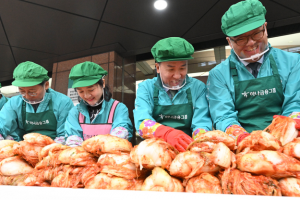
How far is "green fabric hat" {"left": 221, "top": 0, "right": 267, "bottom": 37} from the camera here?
142cm

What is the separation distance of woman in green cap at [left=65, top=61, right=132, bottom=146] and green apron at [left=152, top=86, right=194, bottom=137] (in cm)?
42

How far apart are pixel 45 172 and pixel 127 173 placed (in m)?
0.42

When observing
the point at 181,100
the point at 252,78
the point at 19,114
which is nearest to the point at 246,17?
the point at 252,78

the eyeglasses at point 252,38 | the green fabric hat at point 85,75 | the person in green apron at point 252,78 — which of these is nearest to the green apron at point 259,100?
the person in green apron at point 252,78

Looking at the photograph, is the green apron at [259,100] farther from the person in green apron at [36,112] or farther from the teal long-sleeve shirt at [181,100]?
the person in green apron at [36,112]

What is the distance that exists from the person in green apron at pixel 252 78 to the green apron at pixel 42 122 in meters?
1.90

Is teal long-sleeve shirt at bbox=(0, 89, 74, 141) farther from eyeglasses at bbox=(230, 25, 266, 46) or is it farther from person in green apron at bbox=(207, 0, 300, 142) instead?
eyeglasses at bbox=(230, 25, 266, 46)

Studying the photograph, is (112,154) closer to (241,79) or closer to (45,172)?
(45,172)

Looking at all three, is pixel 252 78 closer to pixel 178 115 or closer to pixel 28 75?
pixel 178 115

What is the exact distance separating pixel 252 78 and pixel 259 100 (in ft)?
0.66

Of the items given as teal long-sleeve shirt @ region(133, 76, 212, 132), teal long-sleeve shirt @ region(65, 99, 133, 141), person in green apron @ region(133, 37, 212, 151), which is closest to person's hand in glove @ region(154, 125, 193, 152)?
person in green apron @ region(133, 37, 212, 151)

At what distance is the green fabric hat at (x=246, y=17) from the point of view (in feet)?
4.67

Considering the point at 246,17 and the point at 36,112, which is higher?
the point at 246,17

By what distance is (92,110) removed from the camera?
2293mm
